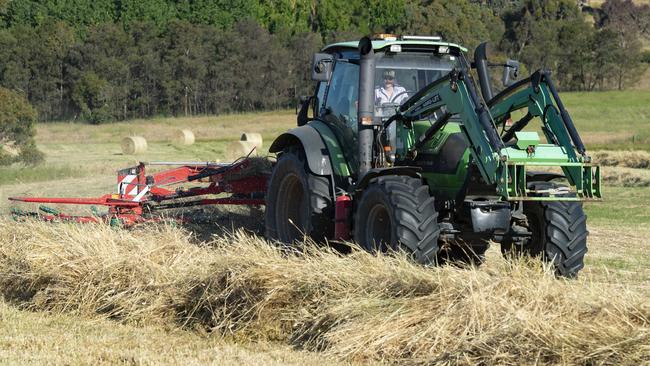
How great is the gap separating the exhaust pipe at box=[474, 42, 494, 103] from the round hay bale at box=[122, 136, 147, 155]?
81.1 ft

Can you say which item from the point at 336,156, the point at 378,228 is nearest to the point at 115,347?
the point at 378,228

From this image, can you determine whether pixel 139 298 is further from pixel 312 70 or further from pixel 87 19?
pixel 87 19

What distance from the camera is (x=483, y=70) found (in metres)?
10.1

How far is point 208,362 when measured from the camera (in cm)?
728

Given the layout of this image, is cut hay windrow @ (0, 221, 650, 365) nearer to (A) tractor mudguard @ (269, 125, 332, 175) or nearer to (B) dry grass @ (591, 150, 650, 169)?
(A) tractor mudguard @ (269, 125, 332, 175)

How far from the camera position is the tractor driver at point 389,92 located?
10.5 metres

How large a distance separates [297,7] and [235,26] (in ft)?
40.3

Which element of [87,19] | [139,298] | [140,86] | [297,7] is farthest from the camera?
[297,7]

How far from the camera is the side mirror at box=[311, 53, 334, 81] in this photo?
10.8m

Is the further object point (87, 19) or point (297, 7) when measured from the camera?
point (297, 7)

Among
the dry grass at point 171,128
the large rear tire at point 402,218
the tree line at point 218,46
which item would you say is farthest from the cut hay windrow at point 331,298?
the tree line at point 218,46

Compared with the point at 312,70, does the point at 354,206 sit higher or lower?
lower

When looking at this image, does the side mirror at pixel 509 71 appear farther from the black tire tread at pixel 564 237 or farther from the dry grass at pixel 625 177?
the dry grass at pixel 625 177

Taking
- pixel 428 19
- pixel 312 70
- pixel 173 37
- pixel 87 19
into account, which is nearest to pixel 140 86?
pixel 173 37
